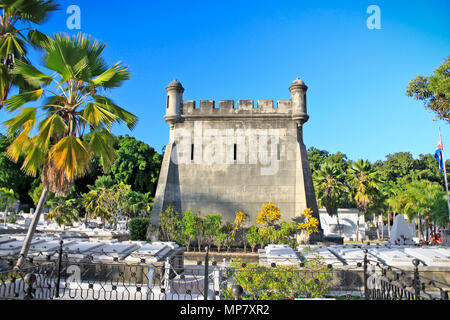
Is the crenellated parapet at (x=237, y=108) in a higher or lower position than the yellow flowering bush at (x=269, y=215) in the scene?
higher

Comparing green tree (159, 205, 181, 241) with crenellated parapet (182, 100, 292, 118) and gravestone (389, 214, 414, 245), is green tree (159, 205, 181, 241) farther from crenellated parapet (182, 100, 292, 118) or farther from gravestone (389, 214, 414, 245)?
gravestone (389, 214, 414, 245)

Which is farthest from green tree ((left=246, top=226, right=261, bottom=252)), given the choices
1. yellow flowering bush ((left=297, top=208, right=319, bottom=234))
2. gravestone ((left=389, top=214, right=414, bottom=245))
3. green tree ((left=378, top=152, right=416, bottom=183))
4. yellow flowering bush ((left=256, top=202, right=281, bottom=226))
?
green tree ((left=378, top=152, right=416, bottom=183))

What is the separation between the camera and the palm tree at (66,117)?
718 centimetres

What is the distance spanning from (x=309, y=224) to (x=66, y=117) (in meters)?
12.0

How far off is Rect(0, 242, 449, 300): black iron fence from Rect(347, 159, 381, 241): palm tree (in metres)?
21.4

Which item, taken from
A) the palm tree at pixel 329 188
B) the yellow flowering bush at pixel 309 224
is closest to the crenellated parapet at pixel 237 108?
the yellow flowering bush at pixel 309 224

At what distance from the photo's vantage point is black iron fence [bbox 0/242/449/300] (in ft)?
19.0

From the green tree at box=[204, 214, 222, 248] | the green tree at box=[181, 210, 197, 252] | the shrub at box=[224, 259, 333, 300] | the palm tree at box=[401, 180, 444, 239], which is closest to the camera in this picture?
the shrub at box=[224, 259, 333, 300]

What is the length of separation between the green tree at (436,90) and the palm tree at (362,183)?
53.3ft

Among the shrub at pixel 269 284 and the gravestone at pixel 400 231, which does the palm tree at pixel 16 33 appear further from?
the gravestone at pixel 400 231

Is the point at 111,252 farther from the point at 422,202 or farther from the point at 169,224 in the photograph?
the point at 422,202

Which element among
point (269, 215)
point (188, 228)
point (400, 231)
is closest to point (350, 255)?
point (269, 215)
